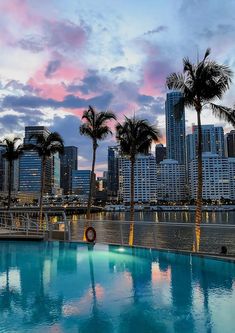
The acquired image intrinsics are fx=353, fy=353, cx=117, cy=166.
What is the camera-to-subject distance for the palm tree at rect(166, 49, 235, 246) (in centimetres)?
1617

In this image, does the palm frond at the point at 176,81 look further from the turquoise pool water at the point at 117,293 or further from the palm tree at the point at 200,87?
the turquoise pool water at the point at 117,293

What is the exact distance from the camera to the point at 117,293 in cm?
977

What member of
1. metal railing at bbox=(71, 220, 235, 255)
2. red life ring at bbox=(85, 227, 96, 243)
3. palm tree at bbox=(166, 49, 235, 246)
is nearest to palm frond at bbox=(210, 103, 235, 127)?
palm tree at bbox=(166, 49, 235, 246)

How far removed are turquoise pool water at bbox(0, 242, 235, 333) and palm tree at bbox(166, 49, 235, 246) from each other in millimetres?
4044

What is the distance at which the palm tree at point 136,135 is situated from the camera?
22.8m

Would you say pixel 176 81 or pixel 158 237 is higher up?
pixel 176 81

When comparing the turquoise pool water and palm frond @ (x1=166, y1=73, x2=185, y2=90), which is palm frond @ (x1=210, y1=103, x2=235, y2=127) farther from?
the turquoise pool water

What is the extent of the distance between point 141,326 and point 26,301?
3443 millimetres

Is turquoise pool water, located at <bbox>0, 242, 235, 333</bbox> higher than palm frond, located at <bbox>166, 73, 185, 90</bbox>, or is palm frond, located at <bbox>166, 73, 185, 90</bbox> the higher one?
palm frond, located at <bbox>166, 73, 185, 90</bbox>

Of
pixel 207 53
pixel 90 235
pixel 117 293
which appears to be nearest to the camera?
pixel 117 293

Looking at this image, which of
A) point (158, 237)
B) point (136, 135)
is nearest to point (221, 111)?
point (136, 135)

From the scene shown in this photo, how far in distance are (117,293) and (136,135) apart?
14.4 meters

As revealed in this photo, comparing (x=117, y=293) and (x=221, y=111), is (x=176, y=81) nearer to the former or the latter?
(x=221, y=111)

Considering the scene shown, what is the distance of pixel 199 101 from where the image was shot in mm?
16688
